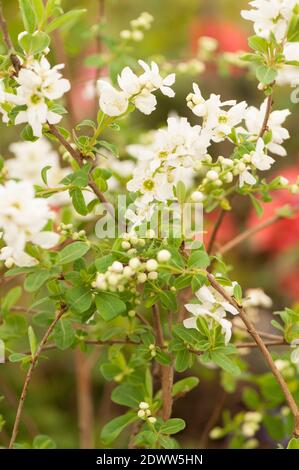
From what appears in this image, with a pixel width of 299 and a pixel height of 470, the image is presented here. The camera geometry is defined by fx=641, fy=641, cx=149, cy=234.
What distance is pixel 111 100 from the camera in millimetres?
835

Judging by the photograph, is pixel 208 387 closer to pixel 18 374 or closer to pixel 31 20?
pixel 18 374

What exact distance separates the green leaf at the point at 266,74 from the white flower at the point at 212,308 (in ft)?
0.94

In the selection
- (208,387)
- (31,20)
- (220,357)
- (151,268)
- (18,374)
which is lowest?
(208,387)

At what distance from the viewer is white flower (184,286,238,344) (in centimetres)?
85

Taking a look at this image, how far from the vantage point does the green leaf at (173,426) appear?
92 centimetres

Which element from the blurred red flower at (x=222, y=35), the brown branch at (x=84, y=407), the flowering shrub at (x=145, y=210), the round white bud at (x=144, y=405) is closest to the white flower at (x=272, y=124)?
the flowering shrub at (x=145, y=210)

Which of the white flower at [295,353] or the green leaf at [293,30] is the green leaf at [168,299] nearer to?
the white flower at [295,353]

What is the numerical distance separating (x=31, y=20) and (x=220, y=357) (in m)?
0.52

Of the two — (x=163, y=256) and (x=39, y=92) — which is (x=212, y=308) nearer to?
(x=163, y=256)

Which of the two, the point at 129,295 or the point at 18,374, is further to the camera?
the point at 18,374

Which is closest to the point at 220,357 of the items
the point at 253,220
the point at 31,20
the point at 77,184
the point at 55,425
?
the point at 77,184

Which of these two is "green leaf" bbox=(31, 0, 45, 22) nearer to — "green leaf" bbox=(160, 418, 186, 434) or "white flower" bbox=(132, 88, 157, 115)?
"white flower" bbox=(132, 88, 157, 115)
